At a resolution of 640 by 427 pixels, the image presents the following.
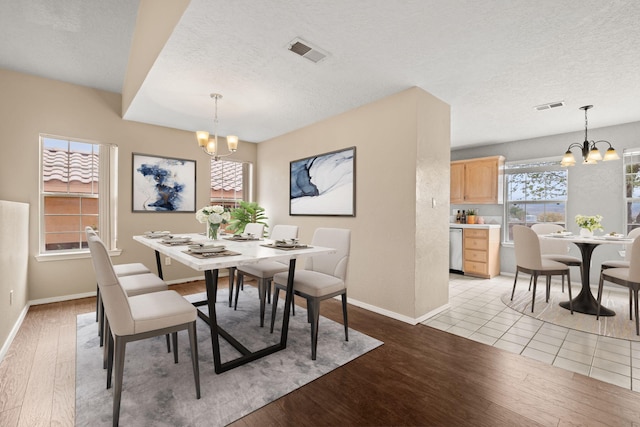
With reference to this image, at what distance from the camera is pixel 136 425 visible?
1.51m

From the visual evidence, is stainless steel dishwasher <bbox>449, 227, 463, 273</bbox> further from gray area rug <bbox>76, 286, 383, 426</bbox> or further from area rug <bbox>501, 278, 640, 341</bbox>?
gray area rug <bbox>76, 286, 383, 426</bbox>

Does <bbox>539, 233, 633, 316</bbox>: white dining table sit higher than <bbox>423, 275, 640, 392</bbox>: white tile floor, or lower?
higher

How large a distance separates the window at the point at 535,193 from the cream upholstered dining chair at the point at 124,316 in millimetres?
5705

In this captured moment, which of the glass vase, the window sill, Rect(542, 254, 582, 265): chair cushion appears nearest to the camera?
the glass vase

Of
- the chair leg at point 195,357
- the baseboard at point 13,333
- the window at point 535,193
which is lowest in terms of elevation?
the baseboard at point 13,333

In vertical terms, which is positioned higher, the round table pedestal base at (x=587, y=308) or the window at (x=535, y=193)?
the window at (x=535, y=193)

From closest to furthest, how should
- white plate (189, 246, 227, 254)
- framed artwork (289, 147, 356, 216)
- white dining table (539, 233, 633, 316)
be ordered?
white plate (189, 246, 227, 254)
white dining table (539, 233, 633, 316)
framed artwork (289, 147, 356, 216)

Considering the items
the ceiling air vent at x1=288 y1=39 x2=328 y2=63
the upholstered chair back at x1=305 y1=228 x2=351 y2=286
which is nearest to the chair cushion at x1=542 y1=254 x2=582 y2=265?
the upholstered chair back at x1=305 y1=228 x2=351 y2=286

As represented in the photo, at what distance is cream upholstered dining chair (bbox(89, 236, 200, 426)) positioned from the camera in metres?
1.51

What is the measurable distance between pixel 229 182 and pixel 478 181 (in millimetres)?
4710

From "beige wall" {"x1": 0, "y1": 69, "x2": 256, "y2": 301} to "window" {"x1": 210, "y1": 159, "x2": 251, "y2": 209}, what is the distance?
0.56m

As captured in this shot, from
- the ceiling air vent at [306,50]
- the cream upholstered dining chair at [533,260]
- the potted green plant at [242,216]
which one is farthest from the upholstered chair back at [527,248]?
the potted green plant at [242,216]

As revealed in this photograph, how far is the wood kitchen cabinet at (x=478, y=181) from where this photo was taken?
208 inches

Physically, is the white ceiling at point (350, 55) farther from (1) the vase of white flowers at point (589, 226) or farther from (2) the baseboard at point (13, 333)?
(2) the baseboard at point (13, 333)
